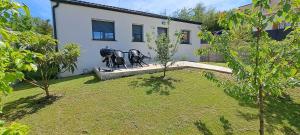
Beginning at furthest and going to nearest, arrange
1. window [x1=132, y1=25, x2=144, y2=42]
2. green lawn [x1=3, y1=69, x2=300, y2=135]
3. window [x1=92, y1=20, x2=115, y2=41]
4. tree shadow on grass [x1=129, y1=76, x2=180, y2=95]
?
window [x1=132, y1=25, x2=144, y2=42] → window [x1=92, y1=20, x2=115, y2=41] → tree shadow on grass [x1=129, y1=76, x2=180, y2=95] → green lawn [x1=3, y1=69, x2=300, y2=135]

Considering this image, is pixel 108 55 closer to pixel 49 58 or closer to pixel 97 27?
pixel 97 27

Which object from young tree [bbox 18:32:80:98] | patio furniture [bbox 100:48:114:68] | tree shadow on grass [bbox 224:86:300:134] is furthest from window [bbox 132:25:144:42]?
tree shadow on grass [bbox 224:86:300:134]

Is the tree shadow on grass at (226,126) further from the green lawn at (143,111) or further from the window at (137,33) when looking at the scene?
the window at (137,33)

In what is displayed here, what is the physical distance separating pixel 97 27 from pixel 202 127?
28.7ft

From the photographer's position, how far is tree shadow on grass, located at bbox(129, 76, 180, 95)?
7215 millimetres

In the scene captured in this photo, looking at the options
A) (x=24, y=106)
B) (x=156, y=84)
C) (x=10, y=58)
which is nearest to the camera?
(x=10, y=58)

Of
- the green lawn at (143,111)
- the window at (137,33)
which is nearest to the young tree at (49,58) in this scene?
the green lawn at (143,111)

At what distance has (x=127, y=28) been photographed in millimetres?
12781

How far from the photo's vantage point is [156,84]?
26.2 feet

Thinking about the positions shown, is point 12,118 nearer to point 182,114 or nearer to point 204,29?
point 182,114

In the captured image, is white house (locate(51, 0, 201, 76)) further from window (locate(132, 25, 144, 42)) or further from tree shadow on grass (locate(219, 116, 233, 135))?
tree shadow on grass (locate(219, 116, 233, 135))

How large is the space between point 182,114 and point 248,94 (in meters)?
2.37

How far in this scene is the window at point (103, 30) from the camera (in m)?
11.6

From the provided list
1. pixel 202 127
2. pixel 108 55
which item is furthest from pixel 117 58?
pixel 202 127
